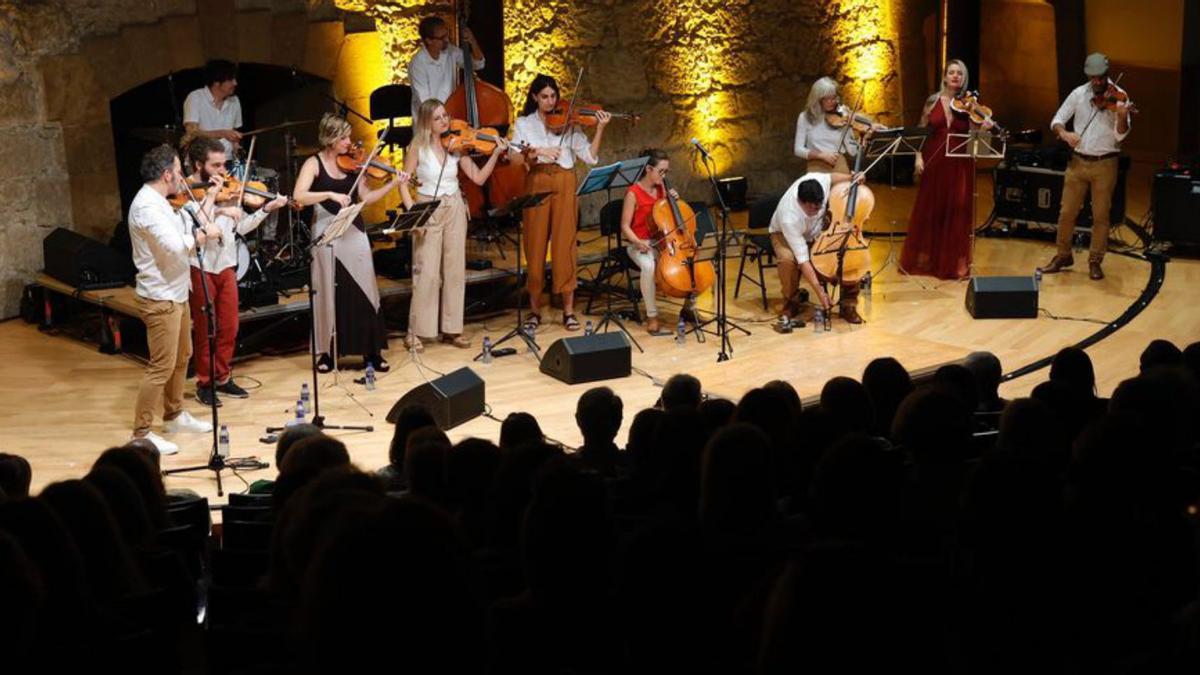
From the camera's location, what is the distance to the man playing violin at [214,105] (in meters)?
9.77

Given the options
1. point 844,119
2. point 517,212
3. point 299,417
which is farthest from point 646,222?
point 299,417

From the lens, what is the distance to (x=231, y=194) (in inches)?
308

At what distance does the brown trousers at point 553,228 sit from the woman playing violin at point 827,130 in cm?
173

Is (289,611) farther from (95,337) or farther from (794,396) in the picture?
(95,337)

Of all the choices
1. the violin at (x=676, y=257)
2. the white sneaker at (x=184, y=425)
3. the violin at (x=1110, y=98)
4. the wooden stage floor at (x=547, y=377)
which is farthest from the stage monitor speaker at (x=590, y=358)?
the violin at (x=1110, y=98)

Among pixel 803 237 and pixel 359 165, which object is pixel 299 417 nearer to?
pixel 359 165

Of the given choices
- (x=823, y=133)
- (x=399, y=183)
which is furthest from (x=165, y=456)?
A: (x=823, y=133)

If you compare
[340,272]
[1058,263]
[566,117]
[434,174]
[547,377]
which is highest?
[566,117]

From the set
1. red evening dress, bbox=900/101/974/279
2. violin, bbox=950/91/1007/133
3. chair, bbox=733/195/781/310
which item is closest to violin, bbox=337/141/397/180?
chair, bbox=733/195/781/310

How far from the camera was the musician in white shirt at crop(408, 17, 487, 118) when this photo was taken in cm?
1052

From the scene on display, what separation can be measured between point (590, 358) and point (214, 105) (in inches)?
126

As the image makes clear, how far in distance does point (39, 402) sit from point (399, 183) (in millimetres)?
2333

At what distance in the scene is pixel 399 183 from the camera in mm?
8758

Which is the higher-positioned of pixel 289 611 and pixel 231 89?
pixel 231 89
